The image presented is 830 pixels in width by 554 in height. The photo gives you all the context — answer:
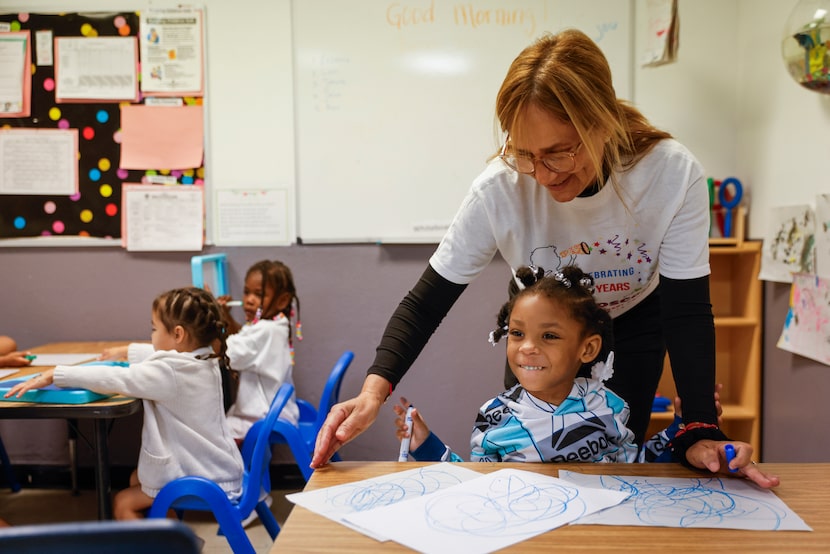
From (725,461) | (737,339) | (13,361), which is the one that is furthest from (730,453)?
(13,361)

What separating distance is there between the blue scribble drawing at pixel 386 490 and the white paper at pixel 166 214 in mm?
2207

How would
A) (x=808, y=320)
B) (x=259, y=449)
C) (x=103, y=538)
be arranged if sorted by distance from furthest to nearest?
(x=808, y=320), (x=259, y=449), (x=103, y=538)

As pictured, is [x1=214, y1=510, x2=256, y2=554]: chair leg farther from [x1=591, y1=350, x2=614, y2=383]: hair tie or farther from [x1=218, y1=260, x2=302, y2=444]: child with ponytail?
[x1=591, y1=350, x2=614, y2=383]: hair tie

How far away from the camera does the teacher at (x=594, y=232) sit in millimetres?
1101

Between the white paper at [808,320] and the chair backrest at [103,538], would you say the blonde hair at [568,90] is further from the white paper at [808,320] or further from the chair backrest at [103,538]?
the white paper at [808,320]

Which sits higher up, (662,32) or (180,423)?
(662,32)

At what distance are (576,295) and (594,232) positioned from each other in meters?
0.13

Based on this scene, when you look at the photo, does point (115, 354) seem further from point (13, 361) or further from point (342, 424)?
point (342, 424)

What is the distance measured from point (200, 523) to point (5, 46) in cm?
226

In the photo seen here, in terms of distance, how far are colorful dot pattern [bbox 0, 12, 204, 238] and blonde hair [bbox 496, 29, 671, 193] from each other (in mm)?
2125

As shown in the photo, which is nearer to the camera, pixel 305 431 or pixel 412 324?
pixel 412 324

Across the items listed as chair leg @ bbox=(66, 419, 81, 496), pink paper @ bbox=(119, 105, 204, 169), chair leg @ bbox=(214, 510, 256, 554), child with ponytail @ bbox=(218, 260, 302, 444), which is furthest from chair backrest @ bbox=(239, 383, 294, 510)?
pink paper @ bbox=(119, 105, 204, 169)

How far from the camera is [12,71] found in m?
2.96

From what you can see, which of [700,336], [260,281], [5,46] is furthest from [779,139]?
[5,46]
